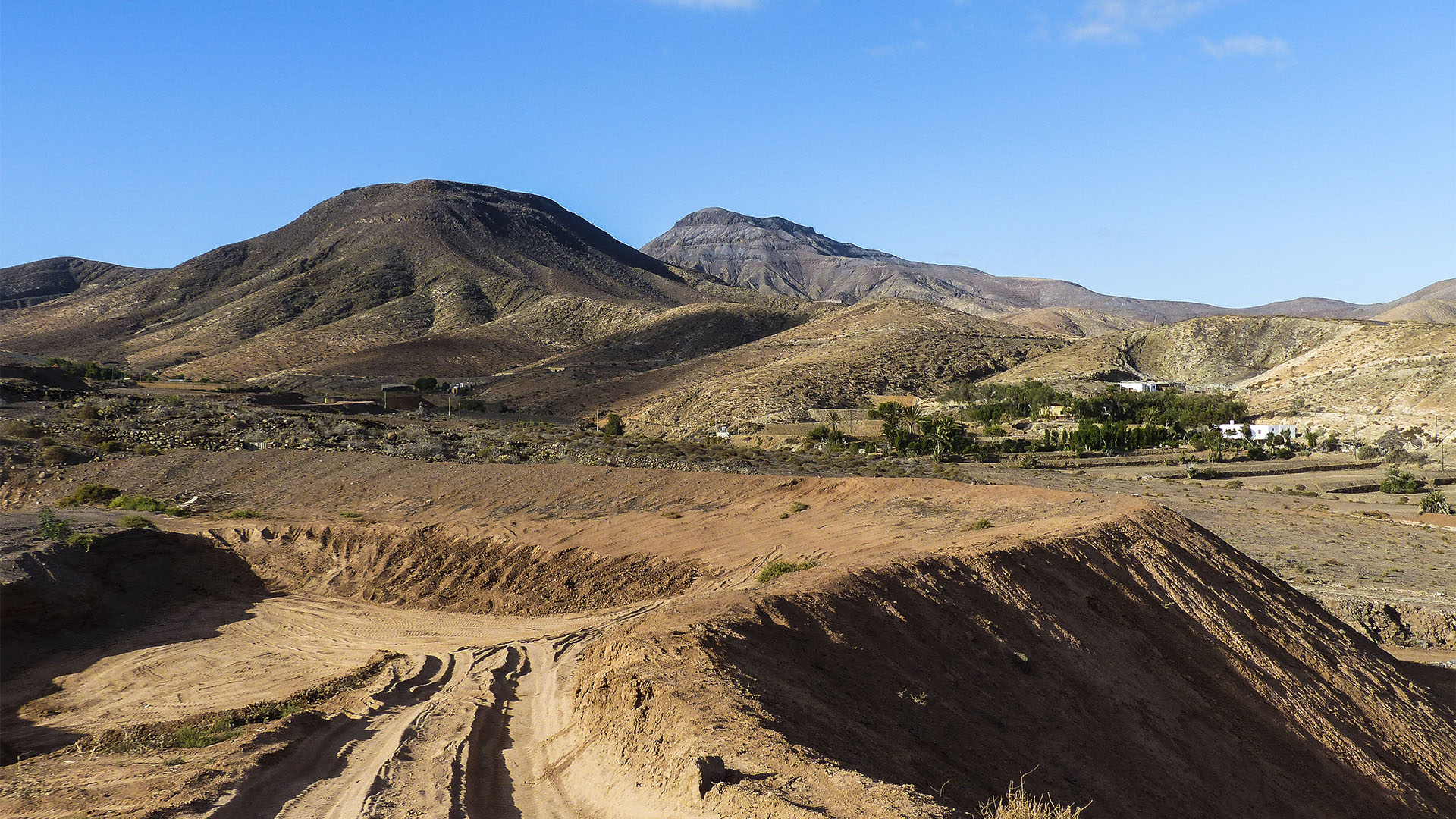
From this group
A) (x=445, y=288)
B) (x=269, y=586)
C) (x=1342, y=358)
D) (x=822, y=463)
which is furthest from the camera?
(x=445, y=288)

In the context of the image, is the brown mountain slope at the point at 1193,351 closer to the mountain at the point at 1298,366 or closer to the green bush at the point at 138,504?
the mountain at the point at 1298,366

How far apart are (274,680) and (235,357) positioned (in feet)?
364

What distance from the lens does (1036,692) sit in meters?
12.0

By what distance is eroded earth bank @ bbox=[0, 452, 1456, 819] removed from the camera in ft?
27.0

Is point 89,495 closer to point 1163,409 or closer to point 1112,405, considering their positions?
point 1112,405

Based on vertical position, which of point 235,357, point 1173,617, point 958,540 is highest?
point 235,357

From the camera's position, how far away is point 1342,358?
82875mm

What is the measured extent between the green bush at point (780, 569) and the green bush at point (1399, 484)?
45.5 metres

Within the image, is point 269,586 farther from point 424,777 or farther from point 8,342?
point 8,342

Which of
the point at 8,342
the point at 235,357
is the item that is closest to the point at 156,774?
the point at 235,357

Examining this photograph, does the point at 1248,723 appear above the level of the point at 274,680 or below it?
below

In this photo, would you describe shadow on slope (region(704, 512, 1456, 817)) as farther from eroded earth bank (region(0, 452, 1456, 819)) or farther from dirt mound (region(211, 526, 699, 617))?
dirt mound (region(211, 526, 699, 617))

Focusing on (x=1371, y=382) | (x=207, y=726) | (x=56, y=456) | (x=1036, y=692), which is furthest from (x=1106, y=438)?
(x=207, y=726)

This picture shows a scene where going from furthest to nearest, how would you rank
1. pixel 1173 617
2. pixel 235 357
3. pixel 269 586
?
pixel 235 357
pixel 269 586
pixel 1173 617
